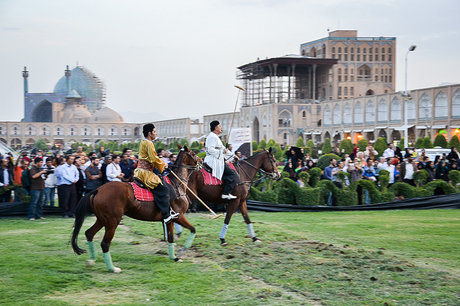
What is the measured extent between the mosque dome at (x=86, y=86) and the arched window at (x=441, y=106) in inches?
4059

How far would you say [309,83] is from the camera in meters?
79.9

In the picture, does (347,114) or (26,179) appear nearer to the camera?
(26,179)

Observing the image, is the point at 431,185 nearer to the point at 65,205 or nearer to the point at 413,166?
the point at 413,166

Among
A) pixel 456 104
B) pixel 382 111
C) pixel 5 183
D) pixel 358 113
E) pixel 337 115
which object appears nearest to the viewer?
pixel 5 183

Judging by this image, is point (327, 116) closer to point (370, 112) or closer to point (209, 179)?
point (370, 112)

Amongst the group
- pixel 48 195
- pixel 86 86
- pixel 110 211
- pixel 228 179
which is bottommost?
pixel 48 195

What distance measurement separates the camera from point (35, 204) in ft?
45.1

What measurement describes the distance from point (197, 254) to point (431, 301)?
4001mm

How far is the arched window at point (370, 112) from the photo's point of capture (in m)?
59.5

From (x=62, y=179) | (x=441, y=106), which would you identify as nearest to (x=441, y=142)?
(x=441, y=106)

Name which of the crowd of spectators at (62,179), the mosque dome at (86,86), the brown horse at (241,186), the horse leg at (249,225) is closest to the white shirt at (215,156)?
the brown horse at (241,186)

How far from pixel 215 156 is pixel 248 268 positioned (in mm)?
2970

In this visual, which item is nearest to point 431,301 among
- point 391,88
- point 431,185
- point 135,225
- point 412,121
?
point 135,225

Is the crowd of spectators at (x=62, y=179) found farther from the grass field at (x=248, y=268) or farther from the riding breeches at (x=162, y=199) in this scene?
the riding breeches at (x=162, y=199)
